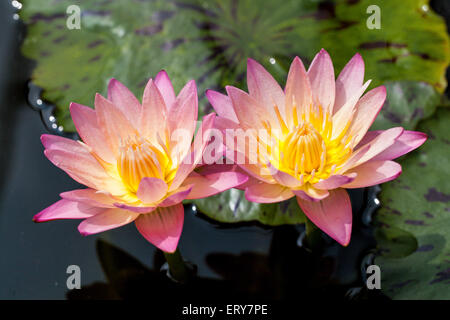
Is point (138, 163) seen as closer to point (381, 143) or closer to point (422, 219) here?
point (381, 143)

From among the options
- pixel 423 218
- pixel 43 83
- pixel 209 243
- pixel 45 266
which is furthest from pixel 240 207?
pixel 43 83

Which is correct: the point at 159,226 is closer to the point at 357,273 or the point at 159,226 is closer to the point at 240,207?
the point at 240,207

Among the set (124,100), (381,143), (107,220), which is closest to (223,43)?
(124,100)

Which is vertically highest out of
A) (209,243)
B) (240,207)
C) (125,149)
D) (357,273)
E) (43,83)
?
(43,83)

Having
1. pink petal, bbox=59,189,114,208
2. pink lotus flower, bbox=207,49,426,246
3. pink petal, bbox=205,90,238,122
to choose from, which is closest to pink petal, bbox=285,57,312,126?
pink lotus flower, bbox=207,49,426,246

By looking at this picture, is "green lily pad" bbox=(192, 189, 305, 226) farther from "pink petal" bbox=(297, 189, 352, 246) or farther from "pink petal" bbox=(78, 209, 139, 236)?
"pink petal" bbox=(78, 209, 139, 236)

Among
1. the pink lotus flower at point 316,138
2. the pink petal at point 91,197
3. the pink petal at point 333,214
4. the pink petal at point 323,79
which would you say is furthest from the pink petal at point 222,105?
the pink petal at point 91,197
